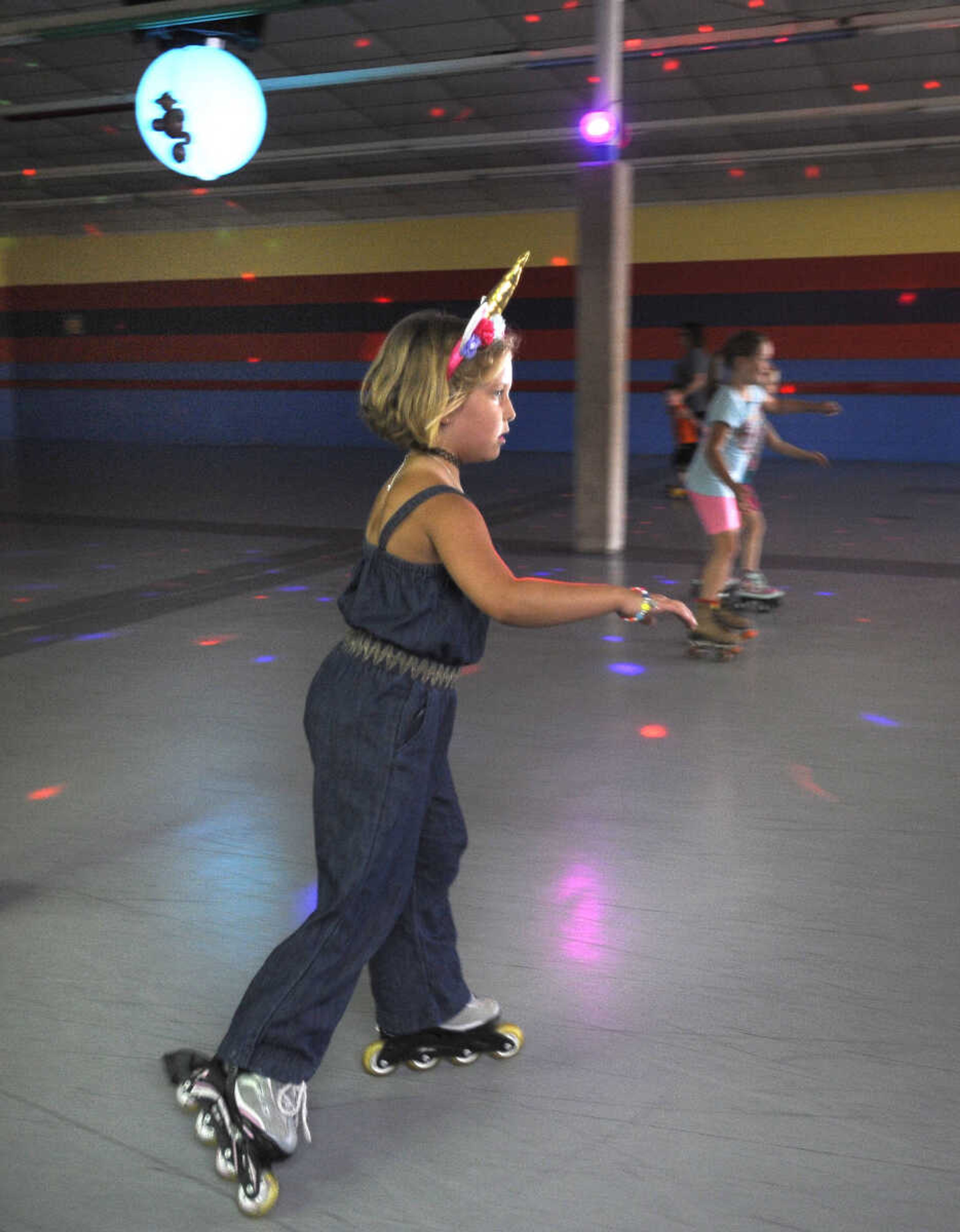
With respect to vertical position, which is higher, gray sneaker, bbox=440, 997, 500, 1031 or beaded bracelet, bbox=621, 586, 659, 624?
beaded bracelet, bbox=621, 586, 659, 624

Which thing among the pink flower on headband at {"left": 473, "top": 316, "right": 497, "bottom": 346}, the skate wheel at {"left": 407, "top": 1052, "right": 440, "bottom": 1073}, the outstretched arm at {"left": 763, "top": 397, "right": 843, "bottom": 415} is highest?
the pink flower on headband at {"left": 473, "top": 316, "right": 497, "bottom": 346}

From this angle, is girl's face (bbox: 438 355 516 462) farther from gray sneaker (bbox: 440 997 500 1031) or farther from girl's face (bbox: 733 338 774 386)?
girl's face (bbox: 733 338 774 386)

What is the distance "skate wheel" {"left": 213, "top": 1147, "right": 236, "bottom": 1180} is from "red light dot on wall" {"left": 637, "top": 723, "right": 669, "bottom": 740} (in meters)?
1.90

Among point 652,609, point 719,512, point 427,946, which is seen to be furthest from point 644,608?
point 719,512

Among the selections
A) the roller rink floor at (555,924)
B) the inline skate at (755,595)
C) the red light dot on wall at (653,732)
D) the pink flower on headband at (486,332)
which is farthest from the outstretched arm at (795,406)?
the pink flower on headband at (486,332)

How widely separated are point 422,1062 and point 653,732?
169cm

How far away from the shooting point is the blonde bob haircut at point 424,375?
1.38 metres

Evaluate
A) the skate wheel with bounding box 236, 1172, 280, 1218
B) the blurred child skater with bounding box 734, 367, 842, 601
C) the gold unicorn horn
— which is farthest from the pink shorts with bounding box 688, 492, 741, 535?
the skate wheel with bounding box 236, 1172, 280, 1218

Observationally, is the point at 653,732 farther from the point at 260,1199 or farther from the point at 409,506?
the point at 260,1199

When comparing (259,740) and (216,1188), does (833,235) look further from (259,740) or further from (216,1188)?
(216,1188)

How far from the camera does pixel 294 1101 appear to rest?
1396 millimetres

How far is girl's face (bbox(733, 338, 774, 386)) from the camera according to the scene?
3998 mm

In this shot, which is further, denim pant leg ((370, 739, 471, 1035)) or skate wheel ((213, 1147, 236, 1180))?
denim pant leg ((370, 739, 471, 1035))

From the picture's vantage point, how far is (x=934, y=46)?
7.61 m
